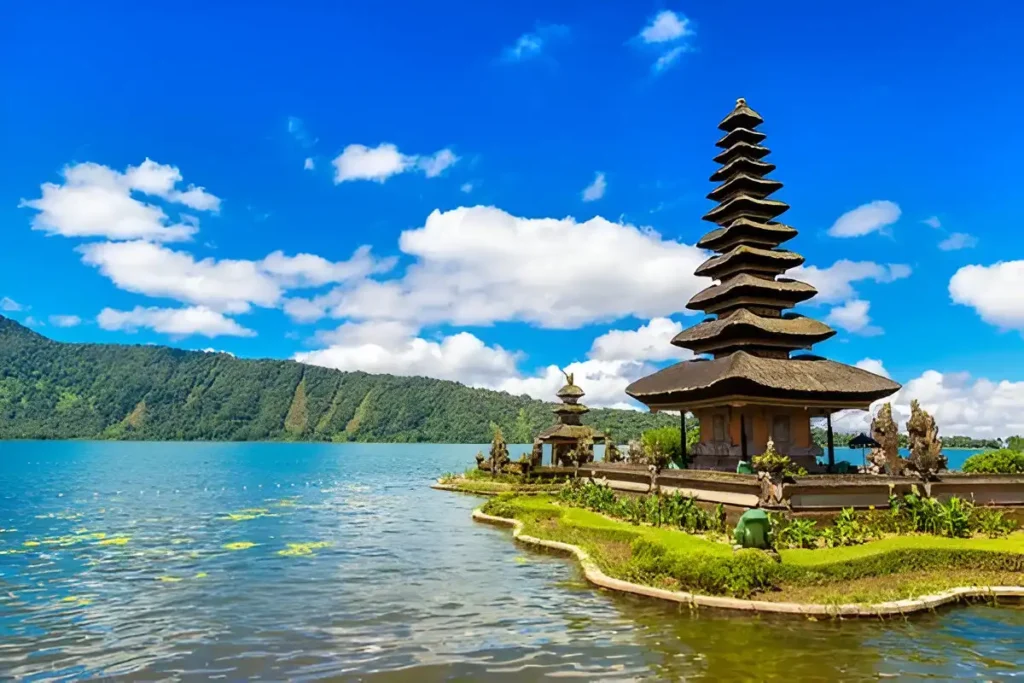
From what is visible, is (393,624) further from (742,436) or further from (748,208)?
(748,208)

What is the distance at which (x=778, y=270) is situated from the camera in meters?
35.2

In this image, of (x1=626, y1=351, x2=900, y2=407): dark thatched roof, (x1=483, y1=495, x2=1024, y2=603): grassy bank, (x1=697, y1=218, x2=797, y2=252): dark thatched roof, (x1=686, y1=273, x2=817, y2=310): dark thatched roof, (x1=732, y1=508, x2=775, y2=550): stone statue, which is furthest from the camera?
(x1=697, y1=218, x2=797, y2=252): dark thatched roof

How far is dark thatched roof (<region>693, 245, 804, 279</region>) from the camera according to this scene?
34375 mm

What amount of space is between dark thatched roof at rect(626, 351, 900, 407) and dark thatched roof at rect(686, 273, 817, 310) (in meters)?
3.22

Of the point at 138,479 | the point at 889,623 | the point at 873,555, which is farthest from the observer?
the point at 138,479

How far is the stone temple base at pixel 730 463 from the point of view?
103 feet

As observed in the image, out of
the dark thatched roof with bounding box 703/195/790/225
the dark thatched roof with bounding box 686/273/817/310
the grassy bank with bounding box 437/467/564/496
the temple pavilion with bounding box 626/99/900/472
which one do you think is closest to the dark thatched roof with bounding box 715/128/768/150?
the temple pavilion with bounding box 626/99/900/472

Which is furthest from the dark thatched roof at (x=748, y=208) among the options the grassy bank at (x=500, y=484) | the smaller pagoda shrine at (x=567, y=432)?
the smaller pagoda shrine at (x=567, y=432)

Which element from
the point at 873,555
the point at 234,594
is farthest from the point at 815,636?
the point at 234,594

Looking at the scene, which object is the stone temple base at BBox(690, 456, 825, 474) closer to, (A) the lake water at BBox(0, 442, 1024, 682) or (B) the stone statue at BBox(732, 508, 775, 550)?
(A) the lake water at BBox(0, 442, 1024, 682)

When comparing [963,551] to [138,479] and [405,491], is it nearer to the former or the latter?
[405,491]

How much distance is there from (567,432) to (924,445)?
38985 mm

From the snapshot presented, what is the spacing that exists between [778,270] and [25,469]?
10984cm

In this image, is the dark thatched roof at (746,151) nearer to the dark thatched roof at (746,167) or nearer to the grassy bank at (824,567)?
the dark thatched roof at (746,167)
